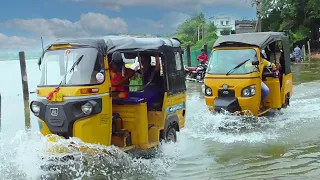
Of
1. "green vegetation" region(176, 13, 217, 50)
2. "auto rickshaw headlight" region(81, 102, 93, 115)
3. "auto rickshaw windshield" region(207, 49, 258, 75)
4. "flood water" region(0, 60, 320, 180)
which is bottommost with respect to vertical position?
"flood water" region(0, 60, 320, 180)

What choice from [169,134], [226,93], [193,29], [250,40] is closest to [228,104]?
[226,93]

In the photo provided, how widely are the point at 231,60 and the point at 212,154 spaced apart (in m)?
3.58

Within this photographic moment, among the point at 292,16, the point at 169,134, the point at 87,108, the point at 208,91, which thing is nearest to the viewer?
the point at 87,108

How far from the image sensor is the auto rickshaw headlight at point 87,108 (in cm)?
686

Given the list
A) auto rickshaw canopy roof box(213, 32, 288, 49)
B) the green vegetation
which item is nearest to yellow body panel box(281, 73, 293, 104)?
auto rickshaw canopy roof box(213, 32, 288, 49)

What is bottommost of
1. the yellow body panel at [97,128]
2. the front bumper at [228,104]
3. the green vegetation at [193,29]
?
the front bumper at [228,104]

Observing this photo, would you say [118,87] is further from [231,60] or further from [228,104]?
[231,60]

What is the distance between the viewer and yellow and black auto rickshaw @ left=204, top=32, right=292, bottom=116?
36.2 feet

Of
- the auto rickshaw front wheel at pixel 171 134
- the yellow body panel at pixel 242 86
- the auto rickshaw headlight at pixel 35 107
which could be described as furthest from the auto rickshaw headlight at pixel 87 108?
the yellow body panel at pixel 242 86

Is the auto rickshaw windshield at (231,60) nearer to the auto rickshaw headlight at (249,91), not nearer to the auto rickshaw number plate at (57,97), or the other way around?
the auto rickshaw headlight at (249,91)

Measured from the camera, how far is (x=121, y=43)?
7.78m

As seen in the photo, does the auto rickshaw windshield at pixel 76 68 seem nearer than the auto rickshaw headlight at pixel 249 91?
Yes

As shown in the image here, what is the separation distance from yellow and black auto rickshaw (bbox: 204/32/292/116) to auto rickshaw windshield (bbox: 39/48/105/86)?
15.2 feet

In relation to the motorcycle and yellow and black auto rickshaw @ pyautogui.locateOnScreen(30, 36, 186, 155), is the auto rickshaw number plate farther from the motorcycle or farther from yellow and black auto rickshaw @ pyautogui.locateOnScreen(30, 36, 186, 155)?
the motorcycle
